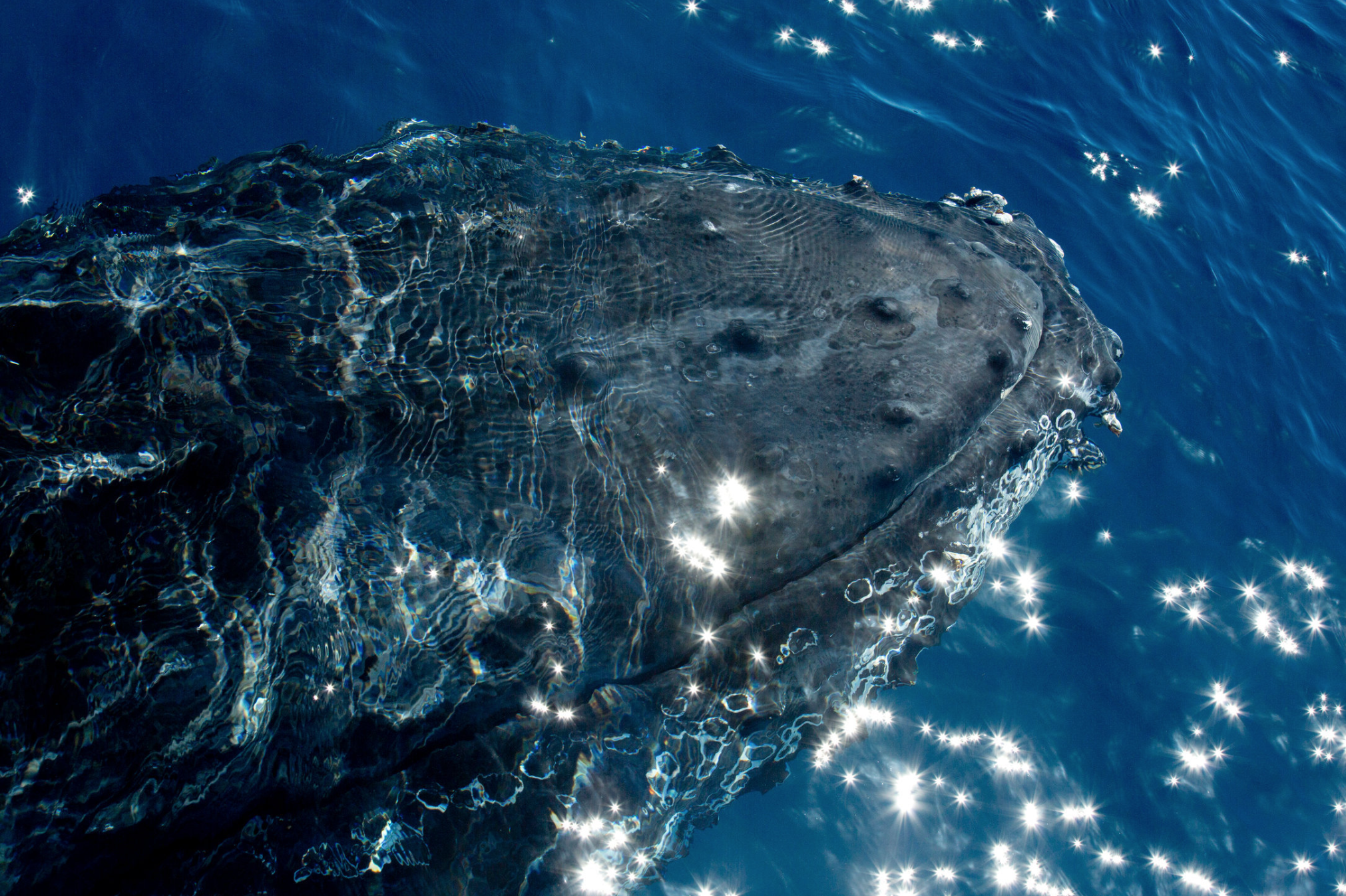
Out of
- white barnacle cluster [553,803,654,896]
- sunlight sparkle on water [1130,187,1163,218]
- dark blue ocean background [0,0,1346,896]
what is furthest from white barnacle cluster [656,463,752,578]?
sunlight sparkle on water [1130,187,1163,218]

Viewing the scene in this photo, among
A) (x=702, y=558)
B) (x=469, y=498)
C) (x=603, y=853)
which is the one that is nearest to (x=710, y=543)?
(x=702, y=558)

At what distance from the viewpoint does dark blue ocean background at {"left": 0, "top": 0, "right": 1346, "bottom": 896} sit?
618 centimetres

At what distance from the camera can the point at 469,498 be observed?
3.87m

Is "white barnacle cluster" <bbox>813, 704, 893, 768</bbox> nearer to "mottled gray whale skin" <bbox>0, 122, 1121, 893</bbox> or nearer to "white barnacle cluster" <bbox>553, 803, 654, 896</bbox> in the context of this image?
"mottled gray whale skin" <bbox>0, 122, 1121, 893</bbox>

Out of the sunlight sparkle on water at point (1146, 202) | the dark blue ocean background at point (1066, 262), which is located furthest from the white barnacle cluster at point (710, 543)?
the sunlight sparkle on water at point (1146, 202)

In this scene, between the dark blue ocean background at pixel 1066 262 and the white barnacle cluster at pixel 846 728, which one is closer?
the white barnacle cluster at pixel 846 728

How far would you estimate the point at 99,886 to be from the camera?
114 inches

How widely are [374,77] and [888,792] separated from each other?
917 cm

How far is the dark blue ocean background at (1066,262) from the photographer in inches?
243

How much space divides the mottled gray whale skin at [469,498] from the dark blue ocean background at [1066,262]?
233 centimetres

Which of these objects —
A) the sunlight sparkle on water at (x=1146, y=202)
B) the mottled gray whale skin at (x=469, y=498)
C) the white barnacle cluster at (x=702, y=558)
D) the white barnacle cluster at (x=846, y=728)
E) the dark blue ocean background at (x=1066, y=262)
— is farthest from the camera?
the sunlight sparkle on water at (x=1146, y=202)

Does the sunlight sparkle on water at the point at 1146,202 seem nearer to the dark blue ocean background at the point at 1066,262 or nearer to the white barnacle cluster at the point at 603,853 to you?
the dark blue ocean background at the point at 1066,262

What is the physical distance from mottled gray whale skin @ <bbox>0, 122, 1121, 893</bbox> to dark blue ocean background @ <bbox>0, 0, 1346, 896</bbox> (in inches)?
91.9

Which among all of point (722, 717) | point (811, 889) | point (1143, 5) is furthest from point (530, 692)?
point (1143, 5)
